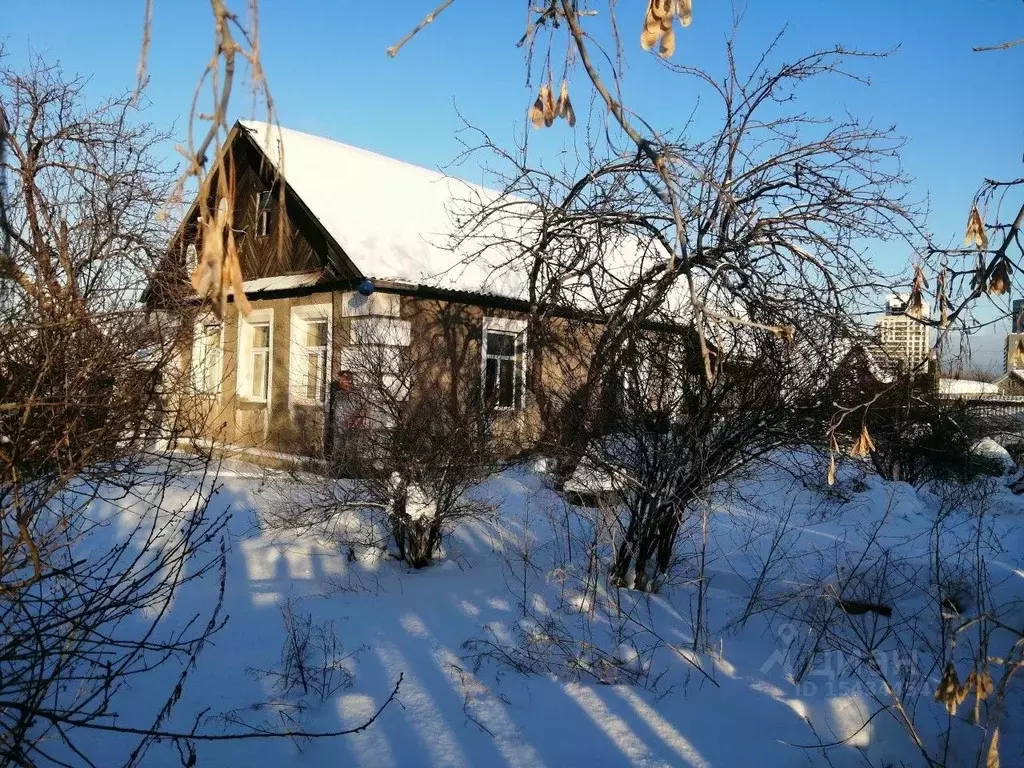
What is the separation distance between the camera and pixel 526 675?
5.55m

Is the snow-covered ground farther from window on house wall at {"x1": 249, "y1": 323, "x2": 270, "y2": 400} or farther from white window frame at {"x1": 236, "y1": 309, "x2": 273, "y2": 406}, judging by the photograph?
window on house wall at {"x1": 249, "y1": 323, "x2": 270, "y2": 400}

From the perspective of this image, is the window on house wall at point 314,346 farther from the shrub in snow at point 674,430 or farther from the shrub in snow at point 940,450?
the shrub in snow at point 940,450

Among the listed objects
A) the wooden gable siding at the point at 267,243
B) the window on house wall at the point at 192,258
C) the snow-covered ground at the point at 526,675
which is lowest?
the snow-covered ground at the point at 526,675

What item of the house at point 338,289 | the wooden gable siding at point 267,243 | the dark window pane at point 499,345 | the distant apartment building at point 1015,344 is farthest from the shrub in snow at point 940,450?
the wooden gable siding at point 267,243

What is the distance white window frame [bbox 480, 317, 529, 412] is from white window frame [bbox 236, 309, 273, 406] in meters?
3.93

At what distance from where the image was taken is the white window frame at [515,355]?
8.73 m

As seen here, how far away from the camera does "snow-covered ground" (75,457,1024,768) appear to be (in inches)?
183

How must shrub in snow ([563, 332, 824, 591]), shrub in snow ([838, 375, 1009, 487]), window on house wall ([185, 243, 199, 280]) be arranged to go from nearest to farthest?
window on house wall ([185, 243, 199, 280]) → shrub in snow ([563, 332, 824, 591]) → shrub in snow ([838, 375, 1009, 487])

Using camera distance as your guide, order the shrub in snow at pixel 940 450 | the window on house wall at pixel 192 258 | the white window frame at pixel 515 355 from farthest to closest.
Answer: the shrub in snow at pixel 940 450, the white window frame at pixel 515 355, the window on house wall at pixel 192 258

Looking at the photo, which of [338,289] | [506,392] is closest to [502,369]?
[338,289]

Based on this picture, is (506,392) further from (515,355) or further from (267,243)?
(267,243)

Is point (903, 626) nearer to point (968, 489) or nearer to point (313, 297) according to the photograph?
point (968, 489)

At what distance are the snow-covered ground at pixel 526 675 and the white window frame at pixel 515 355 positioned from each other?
955mm

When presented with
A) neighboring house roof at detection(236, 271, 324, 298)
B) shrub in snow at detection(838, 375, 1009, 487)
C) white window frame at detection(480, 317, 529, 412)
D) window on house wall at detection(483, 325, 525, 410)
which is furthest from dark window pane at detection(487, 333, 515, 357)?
shrub in snow at detection(838, 375, 1009, 487)
